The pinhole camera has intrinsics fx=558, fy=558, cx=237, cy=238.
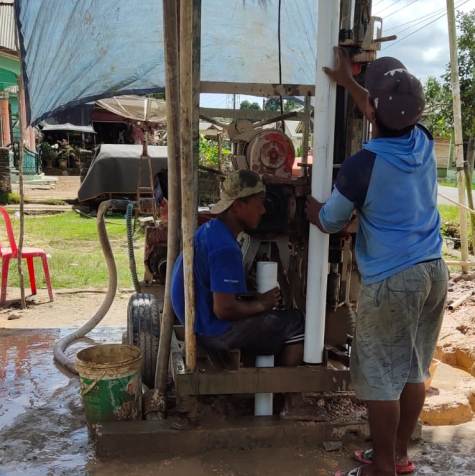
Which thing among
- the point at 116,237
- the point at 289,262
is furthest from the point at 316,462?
the point at 116,237

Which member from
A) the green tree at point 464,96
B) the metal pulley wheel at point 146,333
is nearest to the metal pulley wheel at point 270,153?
the metal pulley wheel at point 146,333

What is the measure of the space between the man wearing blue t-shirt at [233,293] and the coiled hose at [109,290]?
139 centimetres

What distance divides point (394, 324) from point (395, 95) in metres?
1.09

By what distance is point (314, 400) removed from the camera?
11.9 feet

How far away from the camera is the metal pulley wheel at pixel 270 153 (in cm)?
389

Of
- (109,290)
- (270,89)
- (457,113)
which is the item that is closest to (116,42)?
(270,89)

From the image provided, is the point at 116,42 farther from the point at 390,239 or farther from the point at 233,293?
the point at 390,239

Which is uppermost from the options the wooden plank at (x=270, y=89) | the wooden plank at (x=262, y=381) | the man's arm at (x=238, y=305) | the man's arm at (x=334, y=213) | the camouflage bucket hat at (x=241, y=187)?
the wooden plank at (x=270, y=89)

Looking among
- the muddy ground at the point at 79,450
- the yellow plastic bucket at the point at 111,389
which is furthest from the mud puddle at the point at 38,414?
the yellow plastic bucket at the point at 111,389

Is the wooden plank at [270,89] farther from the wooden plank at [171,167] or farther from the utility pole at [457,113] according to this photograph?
the utility pole at [457,113]

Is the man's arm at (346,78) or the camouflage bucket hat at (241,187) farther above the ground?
the man's arm at (346,78)

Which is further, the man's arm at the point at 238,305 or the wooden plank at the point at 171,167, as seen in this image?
the wooden plank at the point at 171,167

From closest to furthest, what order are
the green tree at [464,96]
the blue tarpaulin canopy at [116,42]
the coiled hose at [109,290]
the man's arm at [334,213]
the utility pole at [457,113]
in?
1. the man's arm at [334,213]
2. the coiled hose at [109,290]
3. the blue tarpaulin canopy at [116,42]
4. the utility pole at [457,113]
5. the green tree at [464,96]

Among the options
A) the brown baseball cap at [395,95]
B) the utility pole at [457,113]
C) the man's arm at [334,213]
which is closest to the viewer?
the brown baseball cap at [395,95]
